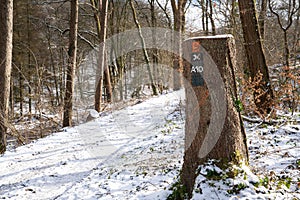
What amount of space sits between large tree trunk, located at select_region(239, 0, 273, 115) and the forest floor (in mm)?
571

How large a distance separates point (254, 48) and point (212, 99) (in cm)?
322

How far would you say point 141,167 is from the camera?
167 inches

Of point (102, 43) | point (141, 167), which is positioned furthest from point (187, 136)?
point (102, 43)

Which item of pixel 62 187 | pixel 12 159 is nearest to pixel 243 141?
pixel 62 187

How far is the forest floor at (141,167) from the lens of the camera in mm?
2676

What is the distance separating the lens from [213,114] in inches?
109

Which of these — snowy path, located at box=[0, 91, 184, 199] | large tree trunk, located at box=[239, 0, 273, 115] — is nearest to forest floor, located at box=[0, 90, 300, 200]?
snowy path, located at box=[0, 91, 184, 199]

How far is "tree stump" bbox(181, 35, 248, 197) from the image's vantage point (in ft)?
9.08

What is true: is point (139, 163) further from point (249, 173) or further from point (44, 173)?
point (249, 173)

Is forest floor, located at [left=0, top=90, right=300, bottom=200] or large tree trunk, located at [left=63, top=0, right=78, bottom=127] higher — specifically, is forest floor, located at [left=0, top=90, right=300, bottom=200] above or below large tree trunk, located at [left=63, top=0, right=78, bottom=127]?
below

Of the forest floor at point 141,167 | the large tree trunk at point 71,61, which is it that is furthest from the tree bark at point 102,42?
the forest floor at point 141,167

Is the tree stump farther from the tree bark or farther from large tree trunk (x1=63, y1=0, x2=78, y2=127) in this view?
the tree bark

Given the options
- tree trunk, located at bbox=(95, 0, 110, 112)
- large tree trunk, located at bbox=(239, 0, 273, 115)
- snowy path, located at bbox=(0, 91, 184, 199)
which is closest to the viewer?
snowy path, located at bbox=(0, 91, 184, 199)

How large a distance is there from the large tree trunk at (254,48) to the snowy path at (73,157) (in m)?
2.02
